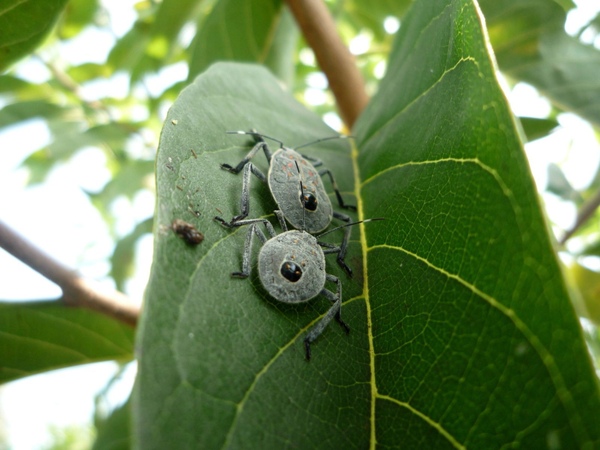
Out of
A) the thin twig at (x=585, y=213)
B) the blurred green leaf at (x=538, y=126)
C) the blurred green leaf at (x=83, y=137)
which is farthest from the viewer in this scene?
the blurred green leaf at (x=83, y=137)

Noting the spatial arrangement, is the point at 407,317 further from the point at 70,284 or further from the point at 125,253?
the point at 125,253

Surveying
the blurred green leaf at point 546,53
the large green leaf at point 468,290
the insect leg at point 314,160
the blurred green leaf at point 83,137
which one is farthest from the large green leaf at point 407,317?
the blurred green leaf at point 83,137

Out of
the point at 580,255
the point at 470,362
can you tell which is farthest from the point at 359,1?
the point at 470,362

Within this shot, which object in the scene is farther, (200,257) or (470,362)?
(200,257)

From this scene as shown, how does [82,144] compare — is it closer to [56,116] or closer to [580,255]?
[56,116]

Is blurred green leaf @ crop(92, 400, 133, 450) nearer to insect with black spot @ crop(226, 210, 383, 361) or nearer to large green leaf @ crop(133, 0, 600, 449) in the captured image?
insect with black spot @ crop(226, 210, 383, 361)

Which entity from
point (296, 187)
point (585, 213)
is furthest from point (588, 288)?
point (296, 187)

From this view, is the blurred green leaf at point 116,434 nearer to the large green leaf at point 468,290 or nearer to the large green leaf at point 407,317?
the large green leaf at point 407,317
